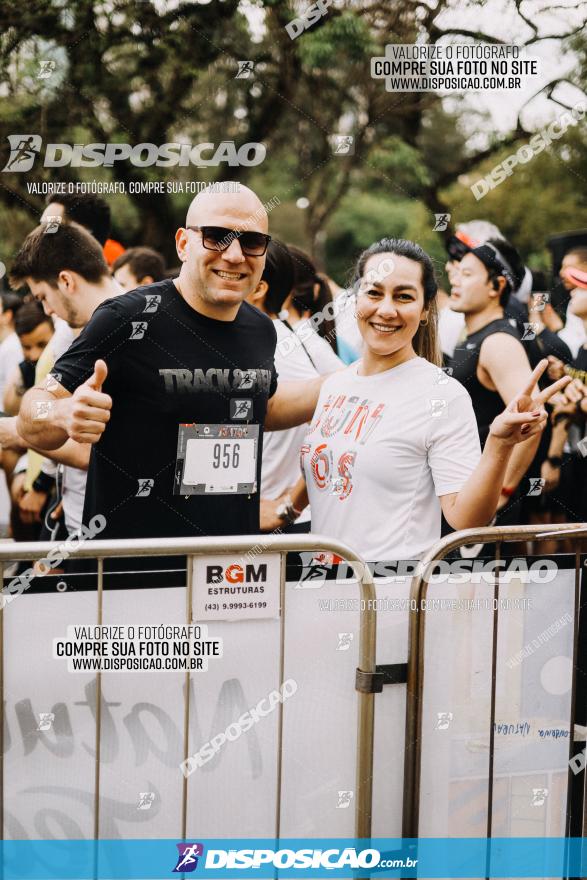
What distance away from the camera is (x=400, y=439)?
2490 millimetres

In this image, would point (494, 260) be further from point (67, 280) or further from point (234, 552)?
point (234, 552)

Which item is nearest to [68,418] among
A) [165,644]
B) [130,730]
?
[165,644]

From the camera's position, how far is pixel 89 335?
2631 mm

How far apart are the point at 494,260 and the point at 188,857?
99.4 inches

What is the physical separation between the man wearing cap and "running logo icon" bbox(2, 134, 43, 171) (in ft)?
5.52

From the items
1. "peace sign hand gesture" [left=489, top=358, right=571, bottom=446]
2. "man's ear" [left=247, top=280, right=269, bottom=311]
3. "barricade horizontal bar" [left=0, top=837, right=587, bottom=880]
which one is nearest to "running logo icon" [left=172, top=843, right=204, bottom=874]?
"barricade horizontal bar" [left=0, top=837, right=587, bottom=880]

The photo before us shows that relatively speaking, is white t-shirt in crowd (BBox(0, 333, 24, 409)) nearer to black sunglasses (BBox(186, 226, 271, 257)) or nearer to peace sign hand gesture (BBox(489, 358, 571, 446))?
black sunglasses (BBox(186, 226, 271, 257))

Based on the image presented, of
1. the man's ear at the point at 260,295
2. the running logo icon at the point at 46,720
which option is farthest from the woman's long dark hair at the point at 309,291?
the running logo icon at the point at 46,720

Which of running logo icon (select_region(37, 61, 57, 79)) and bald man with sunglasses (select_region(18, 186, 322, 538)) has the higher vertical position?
running logo icon (select_region(37, 61, 57, 79))

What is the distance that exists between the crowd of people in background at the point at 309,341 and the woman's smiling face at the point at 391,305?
33 centimetres

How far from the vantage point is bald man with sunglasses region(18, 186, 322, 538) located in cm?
265

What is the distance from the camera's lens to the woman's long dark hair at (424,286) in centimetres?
265

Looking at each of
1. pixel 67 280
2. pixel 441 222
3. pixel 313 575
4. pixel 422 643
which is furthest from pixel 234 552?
pixel 441 222

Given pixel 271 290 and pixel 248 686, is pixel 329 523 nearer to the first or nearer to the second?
pixel 248 686
